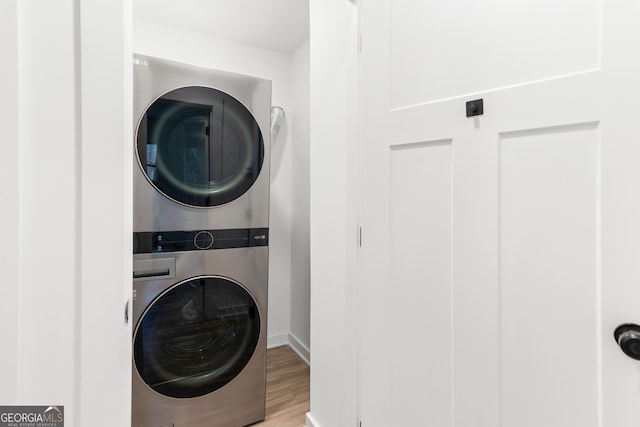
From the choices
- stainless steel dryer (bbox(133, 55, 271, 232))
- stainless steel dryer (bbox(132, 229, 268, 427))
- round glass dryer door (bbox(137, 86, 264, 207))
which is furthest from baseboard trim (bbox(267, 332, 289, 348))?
round glass dryer door (bbox(137, 86, 264, 207))

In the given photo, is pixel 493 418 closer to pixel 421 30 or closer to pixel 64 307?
pixel 64 307

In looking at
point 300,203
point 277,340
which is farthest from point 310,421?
point 300,203

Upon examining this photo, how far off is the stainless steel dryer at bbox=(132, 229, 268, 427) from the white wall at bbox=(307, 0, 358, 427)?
32 cm

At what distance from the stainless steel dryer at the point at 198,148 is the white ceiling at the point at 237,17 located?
0.77 m

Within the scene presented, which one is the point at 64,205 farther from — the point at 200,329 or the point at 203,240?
the point at 200,329

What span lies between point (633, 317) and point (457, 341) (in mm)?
424

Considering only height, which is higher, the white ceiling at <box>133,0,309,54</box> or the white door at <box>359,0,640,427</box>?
the white ceiling at <box>133,0,309,54</box>

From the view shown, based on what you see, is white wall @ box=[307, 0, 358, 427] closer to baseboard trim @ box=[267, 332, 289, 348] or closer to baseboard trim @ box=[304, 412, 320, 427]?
baseboard trim @ box=[304, 412, 320, 427]

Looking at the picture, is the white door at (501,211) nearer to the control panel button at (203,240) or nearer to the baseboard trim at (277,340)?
the control panel button at (203,240)

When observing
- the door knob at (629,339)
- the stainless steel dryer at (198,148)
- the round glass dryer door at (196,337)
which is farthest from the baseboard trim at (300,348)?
the door knob at (629,339)

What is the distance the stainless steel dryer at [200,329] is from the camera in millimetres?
1264

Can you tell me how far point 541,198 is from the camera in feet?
2.44

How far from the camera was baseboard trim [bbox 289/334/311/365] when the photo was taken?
2.26 m

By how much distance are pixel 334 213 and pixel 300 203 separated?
1.12m
